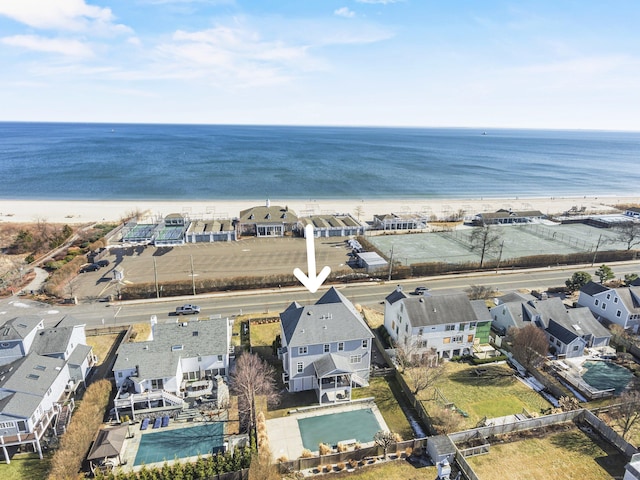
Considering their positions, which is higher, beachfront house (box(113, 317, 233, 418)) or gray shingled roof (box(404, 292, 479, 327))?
gray shingled roof (box(404, 292, 479, 327))

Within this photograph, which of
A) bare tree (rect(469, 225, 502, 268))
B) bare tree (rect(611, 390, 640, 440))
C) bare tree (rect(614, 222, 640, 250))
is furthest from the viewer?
bare tree (rect(614, 222, 640, 250))

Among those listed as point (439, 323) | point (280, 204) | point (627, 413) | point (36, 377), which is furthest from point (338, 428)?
point (280, 204)

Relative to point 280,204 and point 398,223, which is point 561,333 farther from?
point 280,204

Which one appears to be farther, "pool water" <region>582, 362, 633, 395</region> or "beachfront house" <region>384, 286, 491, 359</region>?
"beachfront house" <region>384, 286, 491, 359</region>

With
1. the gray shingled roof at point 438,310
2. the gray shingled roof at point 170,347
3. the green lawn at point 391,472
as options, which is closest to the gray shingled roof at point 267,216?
the gray shingled roof at point 170,347

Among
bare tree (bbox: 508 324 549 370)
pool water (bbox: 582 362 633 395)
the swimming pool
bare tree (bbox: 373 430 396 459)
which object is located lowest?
the swimming pool

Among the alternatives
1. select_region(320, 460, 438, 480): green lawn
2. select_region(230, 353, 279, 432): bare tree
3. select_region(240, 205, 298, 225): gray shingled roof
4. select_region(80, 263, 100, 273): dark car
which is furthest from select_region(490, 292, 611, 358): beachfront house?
select_region(80, 263, 100, 273): dark car

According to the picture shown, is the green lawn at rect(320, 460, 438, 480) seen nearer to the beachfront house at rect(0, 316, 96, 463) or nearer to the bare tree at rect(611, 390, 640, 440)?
the bare tree at rect(611, 390, 640, 440)

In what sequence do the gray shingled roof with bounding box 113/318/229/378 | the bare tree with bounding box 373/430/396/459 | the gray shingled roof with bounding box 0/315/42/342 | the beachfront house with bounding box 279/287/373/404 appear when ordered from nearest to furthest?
1. the bare tree with bounding box 373/430/396/459
2. the beachfront house with bounding box 279/287/373/404
3. the gray shingled roof with bounding box 113/318/229/378
4. the gray shingled roof with bounding box 0/315/42/342
